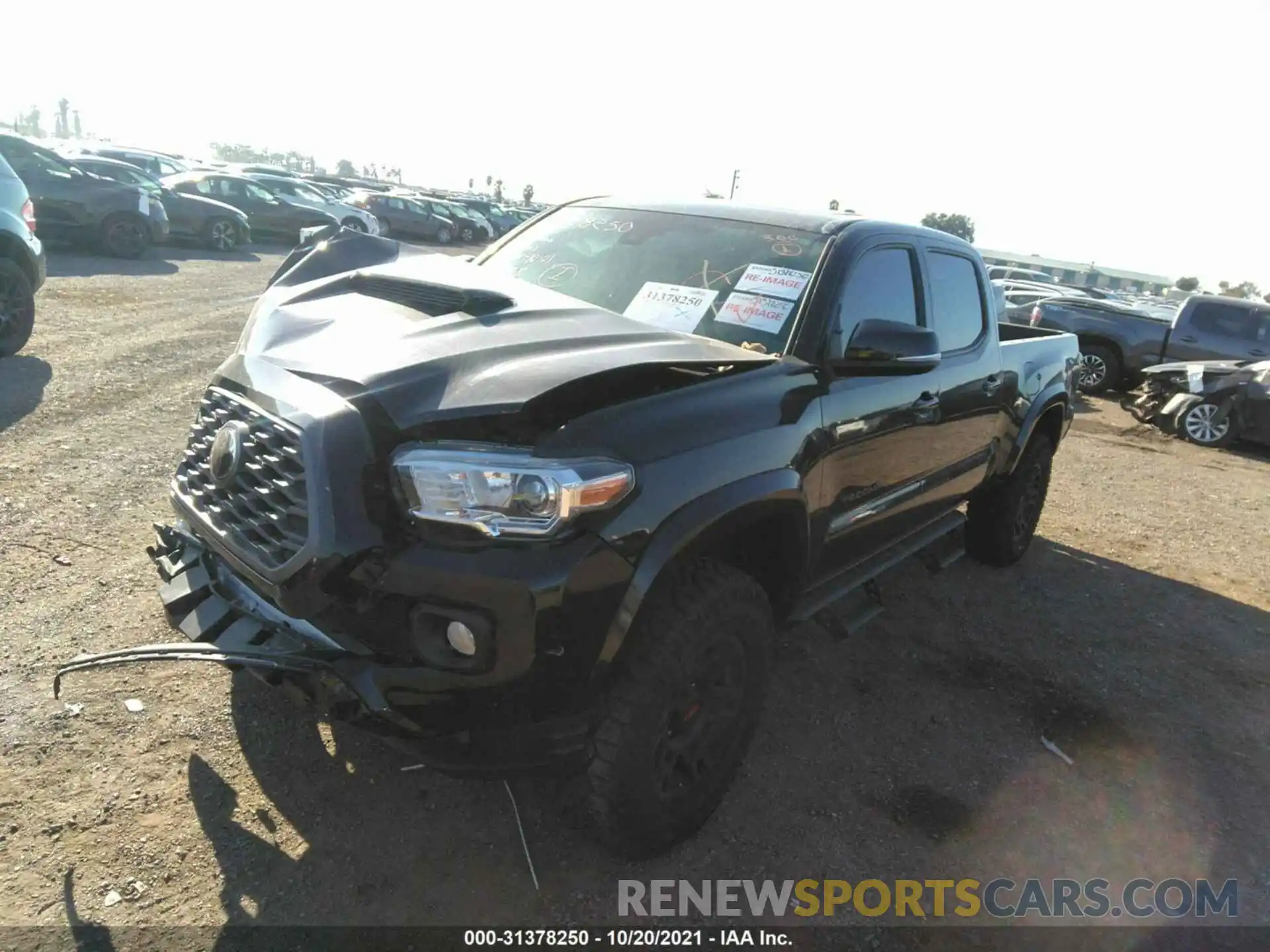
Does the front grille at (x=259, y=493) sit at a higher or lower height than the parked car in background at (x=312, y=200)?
higher

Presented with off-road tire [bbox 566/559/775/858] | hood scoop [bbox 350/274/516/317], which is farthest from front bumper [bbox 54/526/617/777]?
hood scoop [bbox 350/274/516/317]

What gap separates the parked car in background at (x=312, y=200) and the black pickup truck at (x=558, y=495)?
63.0 ft

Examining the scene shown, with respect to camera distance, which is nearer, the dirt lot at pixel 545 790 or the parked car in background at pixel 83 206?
the dirt lot at pixel 545 790

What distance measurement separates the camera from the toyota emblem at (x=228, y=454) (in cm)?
223

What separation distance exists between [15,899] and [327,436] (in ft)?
4.74

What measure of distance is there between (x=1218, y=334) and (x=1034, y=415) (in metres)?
9.36

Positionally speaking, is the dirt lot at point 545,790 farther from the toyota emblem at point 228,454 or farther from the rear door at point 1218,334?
the rear door at point 1218,334

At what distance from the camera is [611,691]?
7.18ft

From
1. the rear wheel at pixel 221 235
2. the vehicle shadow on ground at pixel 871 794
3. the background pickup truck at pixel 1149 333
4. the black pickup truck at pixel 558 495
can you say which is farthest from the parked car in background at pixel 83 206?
the background pickup truck at pixel 1149 333

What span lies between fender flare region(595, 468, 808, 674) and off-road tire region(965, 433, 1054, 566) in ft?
9.33

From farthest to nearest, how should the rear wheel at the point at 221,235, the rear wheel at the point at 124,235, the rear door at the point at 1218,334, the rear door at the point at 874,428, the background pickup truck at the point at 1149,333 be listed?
the rear wheel at the point at 221,235 < the rear wheel at the point at 124,235 < the background pickup truck at the point at 1149,333 < the rear door at the point at 1218,334 < the rear door at the point at 874,428

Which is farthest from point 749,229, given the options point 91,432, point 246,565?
point 91,432

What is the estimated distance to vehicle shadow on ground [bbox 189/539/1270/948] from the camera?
2404 millimetres

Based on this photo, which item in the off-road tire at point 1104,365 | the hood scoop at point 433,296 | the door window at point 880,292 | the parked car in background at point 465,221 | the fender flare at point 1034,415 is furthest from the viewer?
the parked car in background at point 465,221
